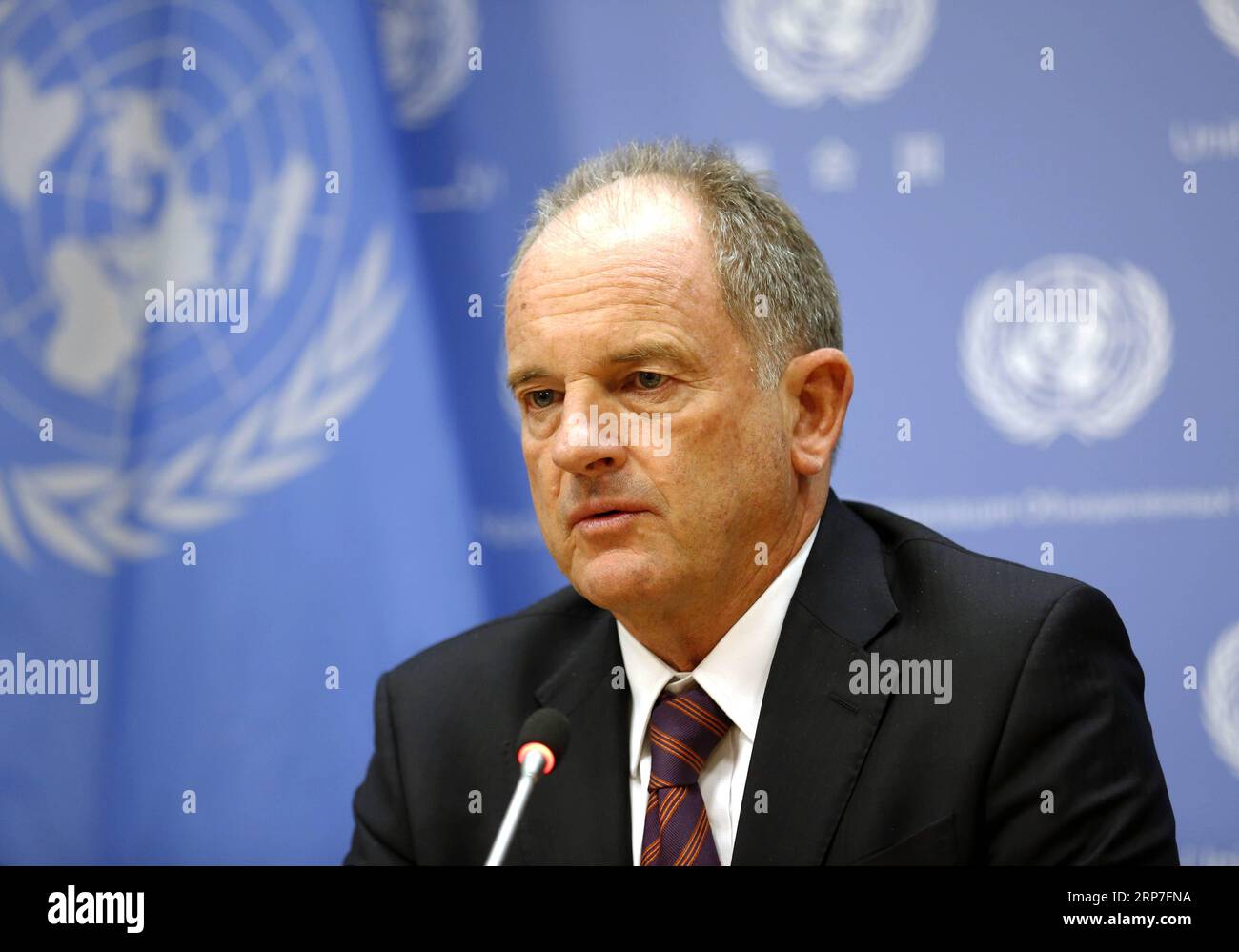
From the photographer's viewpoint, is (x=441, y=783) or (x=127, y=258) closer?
(x=441, y=783)

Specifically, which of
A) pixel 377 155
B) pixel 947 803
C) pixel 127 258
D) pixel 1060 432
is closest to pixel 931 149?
pixel 1060 432

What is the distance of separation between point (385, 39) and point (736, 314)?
151 cm

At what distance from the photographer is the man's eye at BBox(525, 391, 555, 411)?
2350 mm

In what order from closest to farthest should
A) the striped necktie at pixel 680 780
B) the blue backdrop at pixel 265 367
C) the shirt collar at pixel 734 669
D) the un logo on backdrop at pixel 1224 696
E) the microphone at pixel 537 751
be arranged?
the microphone at pixel 537 751
the striped necktie at pixel 680 780
the shirt collar at pixel 734 669
the un logo on backdrop at pixel 1224 696
the blue backdrop at pixel 265 367

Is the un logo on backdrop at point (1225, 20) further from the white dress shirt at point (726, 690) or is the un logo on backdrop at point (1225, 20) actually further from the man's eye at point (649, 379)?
the man's eye at point (649, 379)

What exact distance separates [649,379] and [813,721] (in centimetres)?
69

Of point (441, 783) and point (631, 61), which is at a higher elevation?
point (631, 61)

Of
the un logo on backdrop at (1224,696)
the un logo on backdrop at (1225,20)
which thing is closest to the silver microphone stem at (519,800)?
the un logo on backdrop at (1224,696)

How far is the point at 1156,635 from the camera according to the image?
2861 mm

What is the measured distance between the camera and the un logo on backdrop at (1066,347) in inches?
112

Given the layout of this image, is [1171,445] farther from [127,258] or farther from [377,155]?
[127,258]

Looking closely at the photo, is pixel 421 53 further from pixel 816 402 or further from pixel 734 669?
pixel 734 669
